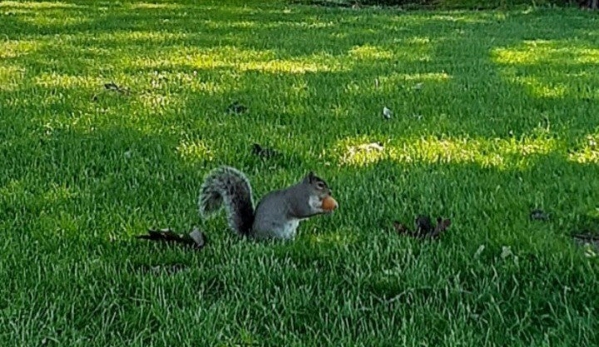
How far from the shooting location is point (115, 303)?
7.84 ft

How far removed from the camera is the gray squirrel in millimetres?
2795

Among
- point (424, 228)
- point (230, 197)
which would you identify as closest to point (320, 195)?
point (230, 197)

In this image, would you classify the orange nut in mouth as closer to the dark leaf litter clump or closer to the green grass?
the green grass

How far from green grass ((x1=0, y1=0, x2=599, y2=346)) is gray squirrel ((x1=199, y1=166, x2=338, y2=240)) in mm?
70

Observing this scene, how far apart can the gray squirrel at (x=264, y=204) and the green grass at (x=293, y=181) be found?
7 cm

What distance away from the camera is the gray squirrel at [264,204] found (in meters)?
2.79

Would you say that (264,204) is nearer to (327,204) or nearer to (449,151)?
(327,204)

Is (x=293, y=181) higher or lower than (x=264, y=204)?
lower

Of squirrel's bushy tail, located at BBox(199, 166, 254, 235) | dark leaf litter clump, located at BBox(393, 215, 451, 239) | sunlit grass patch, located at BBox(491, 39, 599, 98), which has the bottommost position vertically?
sunlit grass patch, located at BBox(491, 39, 599, 98)

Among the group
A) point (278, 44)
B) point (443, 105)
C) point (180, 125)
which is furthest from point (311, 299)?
point (278, 44)

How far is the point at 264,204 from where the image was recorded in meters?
2.88

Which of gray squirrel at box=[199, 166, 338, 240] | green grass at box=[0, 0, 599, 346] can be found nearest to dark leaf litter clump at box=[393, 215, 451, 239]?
green grass at box=[0, 0, 599, 346]

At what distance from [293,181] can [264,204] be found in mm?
910

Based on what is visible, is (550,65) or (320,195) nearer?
(320,195)
